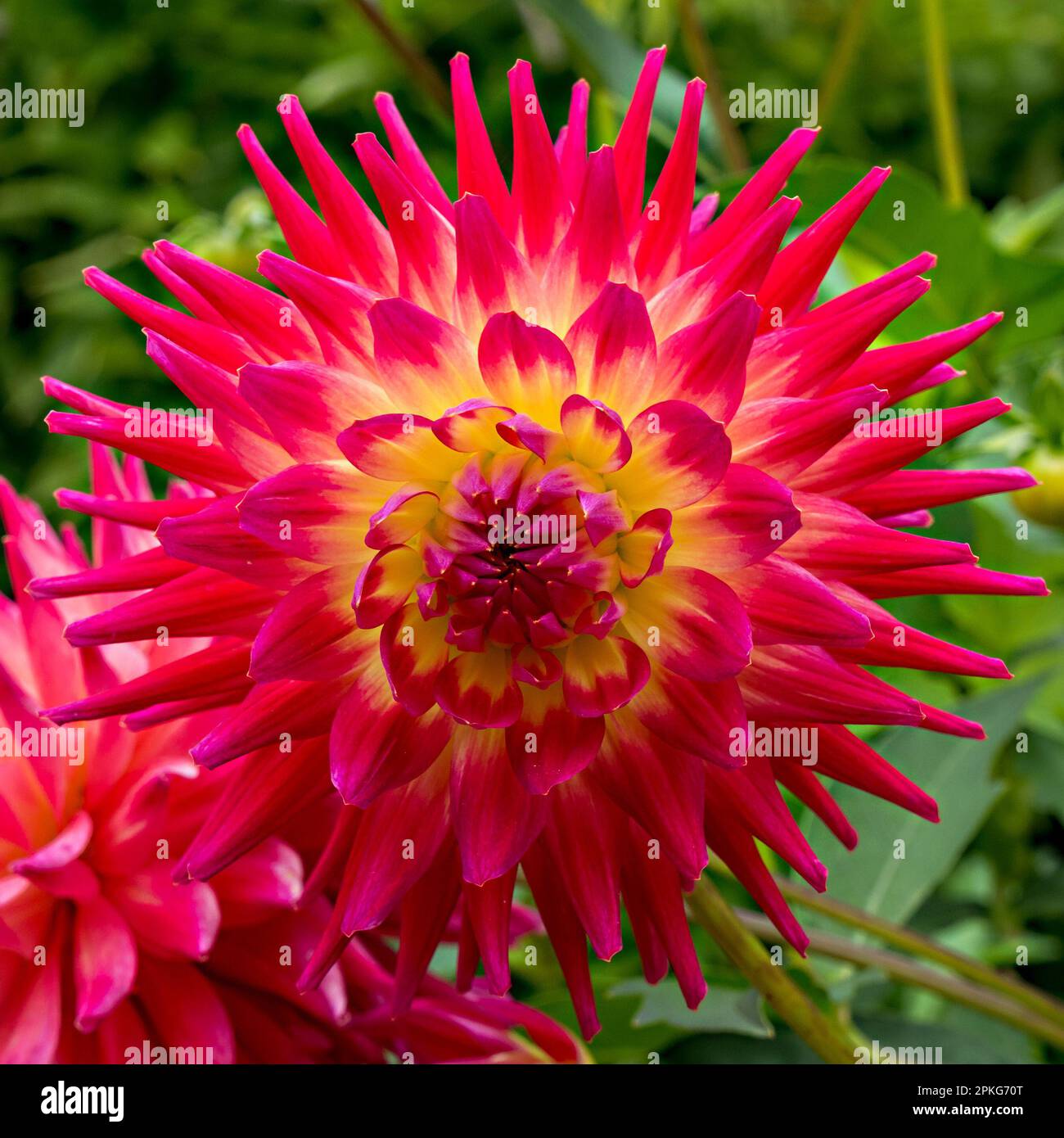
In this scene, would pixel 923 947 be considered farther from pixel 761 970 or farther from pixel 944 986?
pixel 761 970

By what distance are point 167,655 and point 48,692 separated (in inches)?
1.8

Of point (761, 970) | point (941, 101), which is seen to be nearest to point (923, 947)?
point (761, 970)

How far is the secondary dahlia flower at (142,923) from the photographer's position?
45 centimetres

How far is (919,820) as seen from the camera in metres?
0.63

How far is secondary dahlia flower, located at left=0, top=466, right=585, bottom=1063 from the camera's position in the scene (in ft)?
1.49

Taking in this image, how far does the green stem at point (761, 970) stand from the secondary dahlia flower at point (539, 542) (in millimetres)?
22

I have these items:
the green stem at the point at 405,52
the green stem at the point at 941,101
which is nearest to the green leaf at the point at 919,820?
the green stem at the point at 941,101

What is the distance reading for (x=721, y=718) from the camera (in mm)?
371

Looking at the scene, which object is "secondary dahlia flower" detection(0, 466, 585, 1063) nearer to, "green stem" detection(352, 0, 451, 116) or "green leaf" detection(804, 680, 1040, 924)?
"green leaf" detection(804, 680, 1040, 924)

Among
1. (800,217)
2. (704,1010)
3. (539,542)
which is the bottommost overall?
(704,1010)

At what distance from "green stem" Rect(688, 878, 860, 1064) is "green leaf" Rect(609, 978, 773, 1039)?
44 millimetres

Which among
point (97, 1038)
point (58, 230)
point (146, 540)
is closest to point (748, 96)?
point (146, 540)

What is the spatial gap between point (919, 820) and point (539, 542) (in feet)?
1.11

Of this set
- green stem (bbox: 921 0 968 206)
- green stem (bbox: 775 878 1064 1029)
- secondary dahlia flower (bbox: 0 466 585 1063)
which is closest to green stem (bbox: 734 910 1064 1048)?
green stem (bbox: 775 878 1064 1029)
